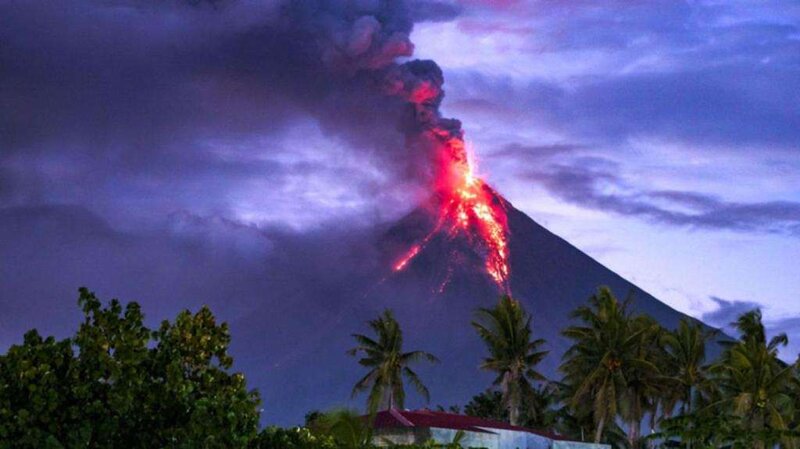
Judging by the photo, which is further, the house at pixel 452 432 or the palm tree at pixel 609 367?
the palm tree at pixel 609 367

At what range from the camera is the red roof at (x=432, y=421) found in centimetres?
5847

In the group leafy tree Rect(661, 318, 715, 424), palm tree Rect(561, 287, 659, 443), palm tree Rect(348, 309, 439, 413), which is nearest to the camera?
palm tree Rect(561, 287, 659, 443)

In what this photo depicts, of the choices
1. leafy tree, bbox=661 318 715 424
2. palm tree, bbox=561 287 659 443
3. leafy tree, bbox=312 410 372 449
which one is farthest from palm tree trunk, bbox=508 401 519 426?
leafy tree, bbox=312 410 372 449

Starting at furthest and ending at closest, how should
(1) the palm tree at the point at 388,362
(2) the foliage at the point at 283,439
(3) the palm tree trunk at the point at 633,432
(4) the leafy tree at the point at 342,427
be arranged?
(1) the palm tree at the point at 388,362, (3) the palm tree trunk at the point at 633,432, (4) the leafy tree at the point at 342,427, (2) the foliage at the point at 283,439

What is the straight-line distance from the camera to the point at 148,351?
27.6 meters

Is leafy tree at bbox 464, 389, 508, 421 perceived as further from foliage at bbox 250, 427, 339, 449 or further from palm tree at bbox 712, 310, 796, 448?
foliage at bbox 250, 427, 339, 449

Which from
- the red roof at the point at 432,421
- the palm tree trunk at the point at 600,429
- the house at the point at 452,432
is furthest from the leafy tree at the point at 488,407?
the red roof at the point at 432,421

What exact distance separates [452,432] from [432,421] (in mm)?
2289

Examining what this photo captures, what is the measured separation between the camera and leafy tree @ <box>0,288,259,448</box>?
1014 inches

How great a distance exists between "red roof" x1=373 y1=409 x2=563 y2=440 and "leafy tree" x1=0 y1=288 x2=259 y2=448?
98.7ft

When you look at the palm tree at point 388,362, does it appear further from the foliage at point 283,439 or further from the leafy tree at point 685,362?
the foliage at point 283,439

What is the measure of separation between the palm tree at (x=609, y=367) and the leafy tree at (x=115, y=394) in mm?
59455

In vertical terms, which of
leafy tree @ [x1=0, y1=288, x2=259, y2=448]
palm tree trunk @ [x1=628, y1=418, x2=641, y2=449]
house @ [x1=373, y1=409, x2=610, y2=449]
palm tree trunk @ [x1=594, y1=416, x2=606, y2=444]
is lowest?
leafy tree @ [x1=0, y1=288, x2=259, y2=448]

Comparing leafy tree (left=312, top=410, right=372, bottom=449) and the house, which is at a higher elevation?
the house
